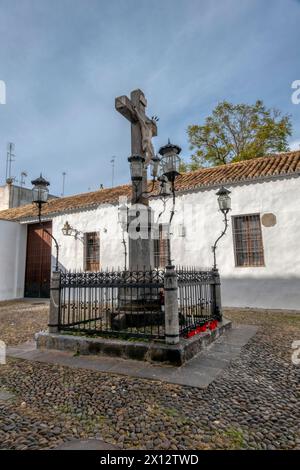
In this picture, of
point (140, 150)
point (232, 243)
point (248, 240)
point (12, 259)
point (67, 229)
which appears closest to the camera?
point (140, 150)

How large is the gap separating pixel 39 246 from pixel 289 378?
14529mm

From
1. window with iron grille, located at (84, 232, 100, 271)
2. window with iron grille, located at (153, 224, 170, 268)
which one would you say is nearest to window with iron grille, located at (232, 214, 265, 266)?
window with iron grille, located at (153, 224, 170, 268)

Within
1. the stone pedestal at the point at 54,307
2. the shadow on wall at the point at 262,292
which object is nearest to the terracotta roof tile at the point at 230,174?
the shadow on wall at the point at 262,292

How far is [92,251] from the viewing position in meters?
13.8

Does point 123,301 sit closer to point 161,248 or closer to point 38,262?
point 161,248

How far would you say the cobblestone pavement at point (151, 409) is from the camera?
2.27m

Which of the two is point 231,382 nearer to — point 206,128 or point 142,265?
point 142,265

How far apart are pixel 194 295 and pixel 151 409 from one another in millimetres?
2822

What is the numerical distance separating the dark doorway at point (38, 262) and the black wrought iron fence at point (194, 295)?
11208mm

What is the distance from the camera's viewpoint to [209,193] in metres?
11.0

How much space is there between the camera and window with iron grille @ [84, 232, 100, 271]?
1359 cm

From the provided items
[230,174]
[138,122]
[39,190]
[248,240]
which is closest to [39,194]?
[39,190]

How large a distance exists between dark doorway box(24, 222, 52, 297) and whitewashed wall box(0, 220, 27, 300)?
1.02 ft
